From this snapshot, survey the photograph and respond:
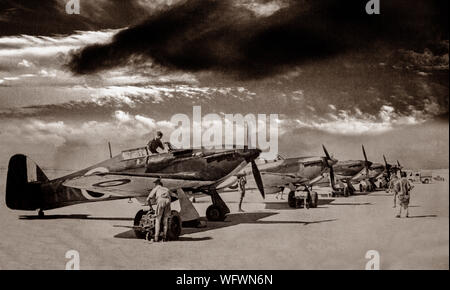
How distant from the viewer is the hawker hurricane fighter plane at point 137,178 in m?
7.34

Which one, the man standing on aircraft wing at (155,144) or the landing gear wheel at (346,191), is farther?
the landing gear wheel at (346,191)

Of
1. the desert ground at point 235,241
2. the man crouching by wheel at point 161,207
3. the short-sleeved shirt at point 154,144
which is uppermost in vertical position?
the short-sleeved shirt at point 154,144

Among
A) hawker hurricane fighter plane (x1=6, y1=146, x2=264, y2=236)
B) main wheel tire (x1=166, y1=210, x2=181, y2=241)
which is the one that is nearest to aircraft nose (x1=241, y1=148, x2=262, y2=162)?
hawker hurricane fighter plane (x1=6, y1=146, x2=264, y2=236)

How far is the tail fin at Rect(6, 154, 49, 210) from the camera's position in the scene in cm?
780

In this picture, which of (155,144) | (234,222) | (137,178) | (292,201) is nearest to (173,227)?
(137,178)

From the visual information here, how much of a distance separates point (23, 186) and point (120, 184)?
7.44 feet

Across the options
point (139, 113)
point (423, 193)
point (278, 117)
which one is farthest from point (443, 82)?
point (139, 113)

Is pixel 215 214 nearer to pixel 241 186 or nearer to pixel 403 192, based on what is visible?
pixel 241 186

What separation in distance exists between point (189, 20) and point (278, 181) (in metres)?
5.27

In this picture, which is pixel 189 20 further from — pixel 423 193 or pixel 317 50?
pixel 423 193

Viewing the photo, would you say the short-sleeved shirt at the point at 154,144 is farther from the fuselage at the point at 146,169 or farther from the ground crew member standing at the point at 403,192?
the ground crew member standing at the point at 403,192

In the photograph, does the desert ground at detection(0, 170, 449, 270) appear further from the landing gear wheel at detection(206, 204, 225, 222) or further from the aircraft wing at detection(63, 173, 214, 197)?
the aircraft wing at detection(63, 173, 214, 197)

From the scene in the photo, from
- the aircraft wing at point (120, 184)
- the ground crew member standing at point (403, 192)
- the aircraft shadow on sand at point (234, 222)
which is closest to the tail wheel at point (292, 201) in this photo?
the aircraft shadow on sand at point (234, 222)

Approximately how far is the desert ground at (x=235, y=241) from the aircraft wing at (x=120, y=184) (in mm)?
542
